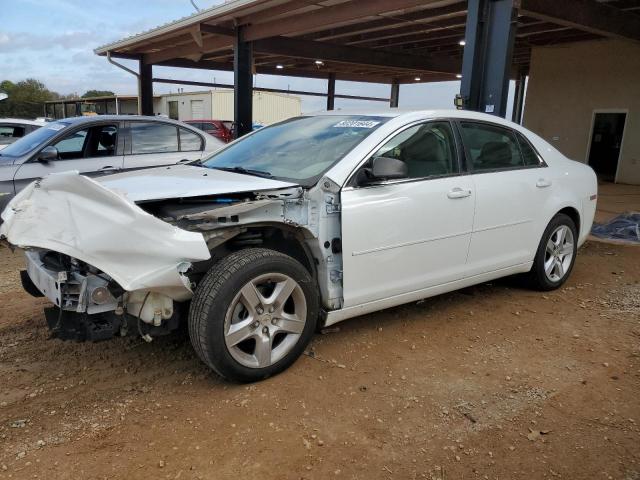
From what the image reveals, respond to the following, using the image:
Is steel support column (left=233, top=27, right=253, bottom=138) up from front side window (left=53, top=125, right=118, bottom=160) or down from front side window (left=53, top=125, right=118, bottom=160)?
up

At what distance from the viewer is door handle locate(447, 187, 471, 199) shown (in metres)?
3.89

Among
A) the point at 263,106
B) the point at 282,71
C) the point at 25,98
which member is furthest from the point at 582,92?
the point at 25,98

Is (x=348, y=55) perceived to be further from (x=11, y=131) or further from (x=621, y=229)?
(x=621, y=229)

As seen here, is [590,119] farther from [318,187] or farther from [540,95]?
[318,187]

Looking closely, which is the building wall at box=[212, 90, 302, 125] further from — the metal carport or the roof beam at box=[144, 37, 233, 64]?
the roof beam at box=[144, 37, 233, 64]

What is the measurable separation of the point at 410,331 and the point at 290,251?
3.91 ft

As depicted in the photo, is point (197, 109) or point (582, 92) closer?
point (582, 92)

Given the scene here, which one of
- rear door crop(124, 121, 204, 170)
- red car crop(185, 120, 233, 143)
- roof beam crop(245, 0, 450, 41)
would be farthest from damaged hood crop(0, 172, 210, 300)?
red car crop(185, 120, 233, 143)

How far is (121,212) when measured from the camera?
268cm

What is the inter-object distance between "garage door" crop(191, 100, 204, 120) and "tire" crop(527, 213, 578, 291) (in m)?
32.1

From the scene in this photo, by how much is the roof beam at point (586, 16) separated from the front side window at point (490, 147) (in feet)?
12.0

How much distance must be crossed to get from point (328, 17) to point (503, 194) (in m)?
7.08

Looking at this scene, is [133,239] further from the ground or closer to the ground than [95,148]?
closer to the ground

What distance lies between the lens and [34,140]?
6719 mm
